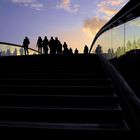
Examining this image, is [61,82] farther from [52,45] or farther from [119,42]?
[52,45]

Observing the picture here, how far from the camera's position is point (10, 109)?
4707 mm

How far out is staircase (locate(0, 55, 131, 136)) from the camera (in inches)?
158

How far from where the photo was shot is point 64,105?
198 inches

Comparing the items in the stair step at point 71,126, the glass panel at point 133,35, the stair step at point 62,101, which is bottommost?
the stair step at point 71,126

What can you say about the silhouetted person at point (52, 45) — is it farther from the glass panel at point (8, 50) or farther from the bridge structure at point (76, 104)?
the bridge structure at point (76, 104)

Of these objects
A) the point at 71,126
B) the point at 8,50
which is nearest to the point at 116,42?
the point at 71,126

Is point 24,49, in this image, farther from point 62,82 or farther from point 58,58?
point 62,82

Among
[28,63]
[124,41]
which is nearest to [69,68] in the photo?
[28,63]

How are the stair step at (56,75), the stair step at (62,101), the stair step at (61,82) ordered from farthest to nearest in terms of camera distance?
the stair step at (56,75) → the stair step at (61,82) → the stair step at (62,101)

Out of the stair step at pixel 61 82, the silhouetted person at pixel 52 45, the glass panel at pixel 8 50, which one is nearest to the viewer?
the stair step at pixel 61 82

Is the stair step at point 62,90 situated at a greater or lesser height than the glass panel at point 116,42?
lesser

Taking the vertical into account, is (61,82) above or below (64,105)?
above

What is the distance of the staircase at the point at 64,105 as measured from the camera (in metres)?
4.02

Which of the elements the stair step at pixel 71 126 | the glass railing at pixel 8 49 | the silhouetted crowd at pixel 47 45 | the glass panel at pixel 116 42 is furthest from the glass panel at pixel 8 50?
the stair step at pixel 71 126
